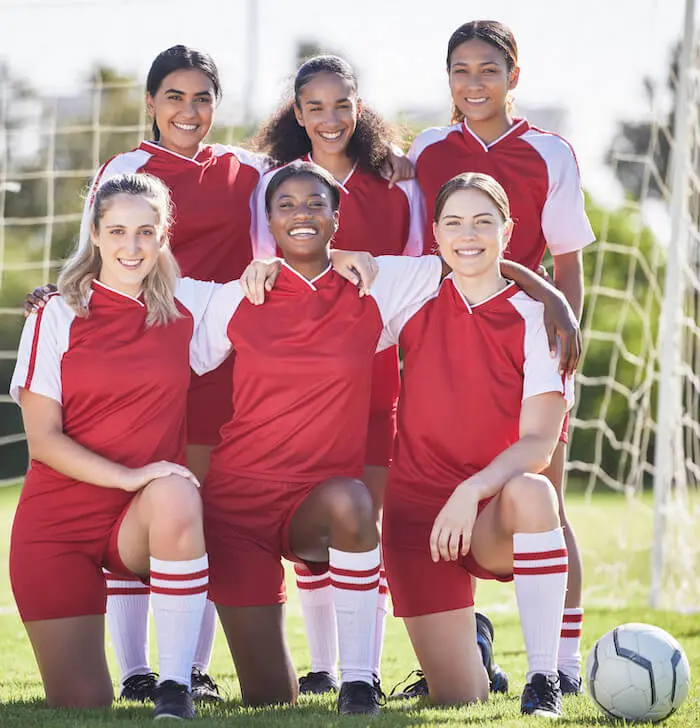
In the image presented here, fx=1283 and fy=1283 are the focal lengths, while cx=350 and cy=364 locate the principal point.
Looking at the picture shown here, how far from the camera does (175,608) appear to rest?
3.18 meters

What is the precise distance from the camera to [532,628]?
125 inches

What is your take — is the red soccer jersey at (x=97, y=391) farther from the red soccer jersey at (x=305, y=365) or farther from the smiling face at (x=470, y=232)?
the smiling face at (x=470, y=232)

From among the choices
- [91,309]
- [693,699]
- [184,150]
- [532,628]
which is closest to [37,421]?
[91,309]

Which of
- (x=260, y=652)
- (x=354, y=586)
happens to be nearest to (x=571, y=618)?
(x=354, y=586)

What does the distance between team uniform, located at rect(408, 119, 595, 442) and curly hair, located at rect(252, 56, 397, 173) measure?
0.50 feet

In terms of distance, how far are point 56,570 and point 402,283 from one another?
1.20 meters

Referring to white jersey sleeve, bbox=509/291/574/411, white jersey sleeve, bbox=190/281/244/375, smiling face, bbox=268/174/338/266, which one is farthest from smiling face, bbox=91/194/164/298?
white jersey sleeve, bbox=509/291/574/411

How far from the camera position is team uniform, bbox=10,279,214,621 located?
11.0 feet

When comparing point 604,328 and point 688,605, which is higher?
point 604,328

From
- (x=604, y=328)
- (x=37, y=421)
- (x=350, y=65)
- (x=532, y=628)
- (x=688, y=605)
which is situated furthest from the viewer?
(x=604, y=328)

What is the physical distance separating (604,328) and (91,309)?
11503 millimetres

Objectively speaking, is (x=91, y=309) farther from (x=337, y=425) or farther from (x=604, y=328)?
(x=604, y=328)

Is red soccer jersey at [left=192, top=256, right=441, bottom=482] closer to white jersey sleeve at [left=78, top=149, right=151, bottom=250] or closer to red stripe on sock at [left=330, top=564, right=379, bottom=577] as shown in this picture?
red stripe on sock at [left=330, top=564, right=379, bottom=577]

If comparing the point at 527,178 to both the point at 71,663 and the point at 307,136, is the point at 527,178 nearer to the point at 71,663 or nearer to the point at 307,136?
the point at 307,136
